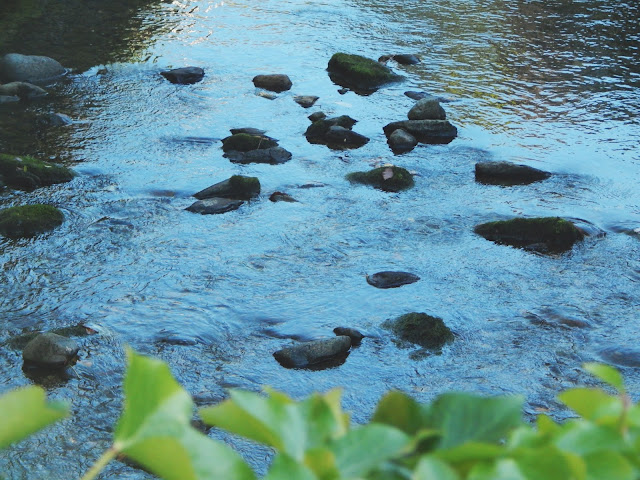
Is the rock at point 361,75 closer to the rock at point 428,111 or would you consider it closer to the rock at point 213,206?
the rock at point 428,111

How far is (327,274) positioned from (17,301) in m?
2.59

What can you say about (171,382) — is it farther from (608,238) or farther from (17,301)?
(608,238)

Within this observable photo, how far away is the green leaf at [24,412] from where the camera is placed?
0.80m

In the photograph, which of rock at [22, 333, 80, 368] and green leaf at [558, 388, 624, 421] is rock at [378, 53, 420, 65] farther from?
green leaf at [558, 388, 624, 421]

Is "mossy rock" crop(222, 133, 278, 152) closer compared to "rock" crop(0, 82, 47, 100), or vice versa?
"mossy rock" crop(222, 133, 278, 152)

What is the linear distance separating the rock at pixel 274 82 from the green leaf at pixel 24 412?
10894mm

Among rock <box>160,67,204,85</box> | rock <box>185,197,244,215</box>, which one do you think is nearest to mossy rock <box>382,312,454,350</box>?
rock <box>185,197,244,215</box>

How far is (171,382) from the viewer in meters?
0.84

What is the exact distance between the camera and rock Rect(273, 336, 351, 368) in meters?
5.61

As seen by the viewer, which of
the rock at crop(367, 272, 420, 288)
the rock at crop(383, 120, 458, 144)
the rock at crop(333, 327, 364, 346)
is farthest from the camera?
the rock at crop(383, 120, 458, 144)

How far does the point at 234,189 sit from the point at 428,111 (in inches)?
127

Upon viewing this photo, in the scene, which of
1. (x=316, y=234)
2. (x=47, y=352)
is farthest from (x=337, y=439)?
(x=316, y=234)

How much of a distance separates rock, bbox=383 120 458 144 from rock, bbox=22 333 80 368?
5.63 m

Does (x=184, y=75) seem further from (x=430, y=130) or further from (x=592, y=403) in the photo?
(x=592, y=403)
